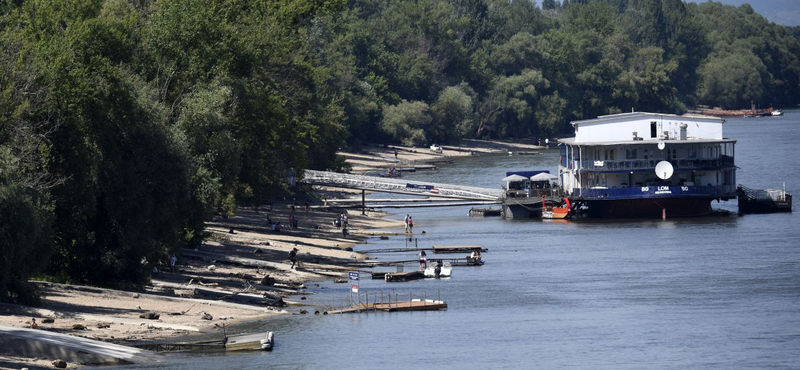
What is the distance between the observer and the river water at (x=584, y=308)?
47094mm

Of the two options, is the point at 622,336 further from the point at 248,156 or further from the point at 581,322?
the point at 248,156

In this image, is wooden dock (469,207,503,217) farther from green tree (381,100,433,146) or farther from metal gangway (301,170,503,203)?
green tree (381,100,433,146)

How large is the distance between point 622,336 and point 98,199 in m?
22.5

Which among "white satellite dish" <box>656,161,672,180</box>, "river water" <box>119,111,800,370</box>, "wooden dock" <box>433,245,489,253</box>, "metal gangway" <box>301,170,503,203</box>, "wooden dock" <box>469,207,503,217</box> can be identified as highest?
"white satellite dish" <box>656,161,672,180</box>

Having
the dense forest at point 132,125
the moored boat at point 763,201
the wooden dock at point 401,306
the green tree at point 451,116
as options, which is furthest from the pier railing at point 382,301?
the green tree at point 451,116

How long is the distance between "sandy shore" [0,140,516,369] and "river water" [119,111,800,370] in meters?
2.21

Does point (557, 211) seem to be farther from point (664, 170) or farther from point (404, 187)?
point (404, 187)

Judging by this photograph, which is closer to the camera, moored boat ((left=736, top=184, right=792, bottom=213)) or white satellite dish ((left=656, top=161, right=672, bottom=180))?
white satellite dish ((left=656, top=161, right=672, bottom=180))

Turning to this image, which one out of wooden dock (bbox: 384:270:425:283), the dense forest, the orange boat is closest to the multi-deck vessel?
the orange boat

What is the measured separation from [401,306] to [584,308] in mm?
8570

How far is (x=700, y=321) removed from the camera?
55.2m

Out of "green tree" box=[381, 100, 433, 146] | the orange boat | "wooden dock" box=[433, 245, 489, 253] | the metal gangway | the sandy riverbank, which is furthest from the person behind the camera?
"green tree" box=[381, 100, 433, 146]

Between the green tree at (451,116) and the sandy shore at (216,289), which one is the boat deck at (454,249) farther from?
the green tree at (451,116)

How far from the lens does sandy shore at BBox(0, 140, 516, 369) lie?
4562cm
